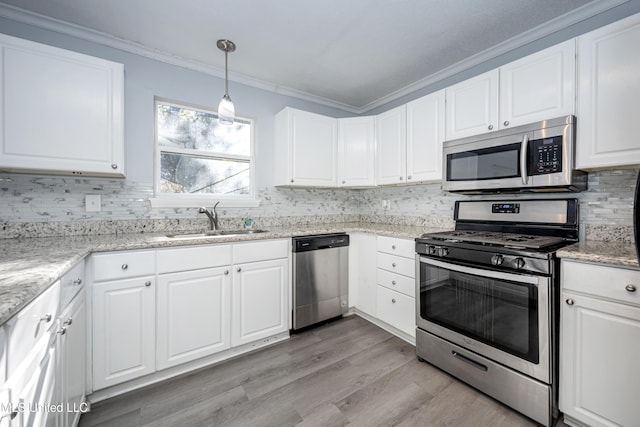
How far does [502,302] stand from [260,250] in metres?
1.73

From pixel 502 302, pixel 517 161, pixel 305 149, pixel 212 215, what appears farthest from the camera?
pixel 305 149

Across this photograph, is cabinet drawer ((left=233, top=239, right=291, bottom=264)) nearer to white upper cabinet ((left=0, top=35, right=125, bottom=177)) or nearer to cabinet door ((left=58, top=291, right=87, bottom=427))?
cabinet door ((left=58, top=291, right=87, bottom=427))

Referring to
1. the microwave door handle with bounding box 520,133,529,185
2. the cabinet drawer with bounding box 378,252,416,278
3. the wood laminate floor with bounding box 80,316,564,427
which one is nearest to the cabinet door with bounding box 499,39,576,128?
the microwave door handle with bounding box 520,133,529,185

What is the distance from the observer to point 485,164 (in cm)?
199

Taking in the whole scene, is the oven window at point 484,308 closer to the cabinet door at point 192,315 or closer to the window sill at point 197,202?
the cabinet door at point 192,315

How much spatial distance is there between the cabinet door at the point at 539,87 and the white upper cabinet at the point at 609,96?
55 mm

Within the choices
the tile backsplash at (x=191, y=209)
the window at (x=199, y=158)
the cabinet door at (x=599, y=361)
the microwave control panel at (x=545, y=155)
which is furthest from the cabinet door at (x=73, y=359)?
the microwave control panel at (x=545, y=155)

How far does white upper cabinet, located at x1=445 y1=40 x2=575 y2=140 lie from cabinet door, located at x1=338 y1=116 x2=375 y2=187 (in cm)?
92

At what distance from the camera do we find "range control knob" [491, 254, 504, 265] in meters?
1.55

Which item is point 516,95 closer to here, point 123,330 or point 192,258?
point 192,258

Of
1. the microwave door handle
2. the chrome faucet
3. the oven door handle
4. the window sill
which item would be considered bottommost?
the oven door handle

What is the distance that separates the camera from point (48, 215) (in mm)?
1926

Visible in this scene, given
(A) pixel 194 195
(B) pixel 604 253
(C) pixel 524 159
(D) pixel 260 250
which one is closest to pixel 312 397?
(D) pixel 260 250

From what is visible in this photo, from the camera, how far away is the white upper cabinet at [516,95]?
163cm
